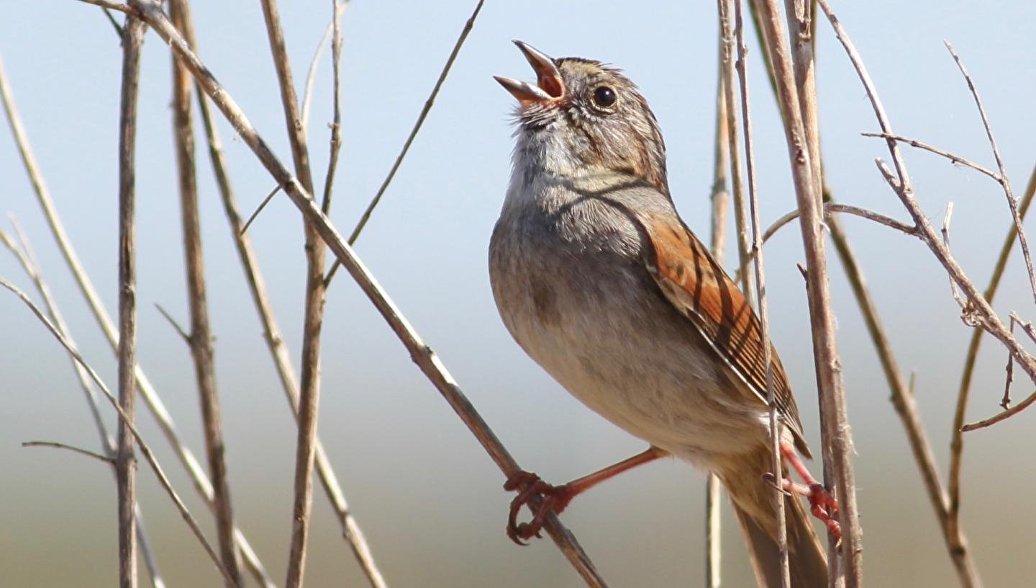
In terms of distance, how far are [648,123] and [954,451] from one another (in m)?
1.45

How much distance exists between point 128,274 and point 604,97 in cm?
170

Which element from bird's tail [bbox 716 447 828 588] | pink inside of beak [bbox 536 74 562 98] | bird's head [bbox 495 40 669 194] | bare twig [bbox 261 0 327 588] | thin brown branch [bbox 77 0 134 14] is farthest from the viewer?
pink inside of beak [bbox 536 74 562 98]

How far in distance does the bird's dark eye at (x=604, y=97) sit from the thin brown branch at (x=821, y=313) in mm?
1542

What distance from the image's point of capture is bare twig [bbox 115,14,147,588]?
2.46 metres

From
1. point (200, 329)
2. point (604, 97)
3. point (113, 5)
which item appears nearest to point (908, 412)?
point (604, 97)

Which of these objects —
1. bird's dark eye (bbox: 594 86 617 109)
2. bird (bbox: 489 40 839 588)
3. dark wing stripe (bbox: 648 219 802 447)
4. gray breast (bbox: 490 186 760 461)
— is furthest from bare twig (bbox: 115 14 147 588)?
bird's dark eye (bbox: 594 86 617 109)

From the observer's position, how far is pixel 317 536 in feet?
34.9

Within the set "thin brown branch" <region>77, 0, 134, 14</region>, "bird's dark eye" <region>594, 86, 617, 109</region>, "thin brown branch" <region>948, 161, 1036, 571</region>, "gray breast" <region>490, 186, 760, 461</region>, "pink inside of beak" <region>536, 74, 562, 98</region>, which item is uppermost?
"thin brown branch" <region>77, 0, 134, 14</region>

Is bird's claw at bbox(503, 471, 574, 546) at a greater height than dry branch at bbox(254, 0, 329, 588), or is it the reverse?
dry branch at bbox(254, 0, 329, 588)

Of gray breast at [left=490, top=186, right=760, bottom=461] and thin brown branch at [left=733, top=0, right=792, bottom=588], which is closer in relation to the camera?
thin brown branch at [left=733, top=0, right=792, bottom=588]

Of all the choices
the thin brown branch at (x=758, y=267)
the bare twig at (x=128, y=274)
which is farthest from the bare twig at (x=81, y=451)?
the thin brown branch at (x=758, y=267)

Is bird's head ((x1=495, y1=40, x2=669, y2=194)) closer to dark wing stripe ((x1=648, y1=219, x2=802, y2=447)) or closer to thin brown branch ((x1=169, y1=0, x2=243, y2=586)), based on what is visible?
dark wing stripe ((x1=648, y1=219, x2=802, y2=447))

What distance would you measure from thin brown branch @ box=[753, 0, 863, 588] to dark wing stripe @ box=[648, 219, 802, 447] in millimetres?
997

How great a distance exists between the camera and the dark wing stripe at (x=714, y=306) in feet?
10.5
